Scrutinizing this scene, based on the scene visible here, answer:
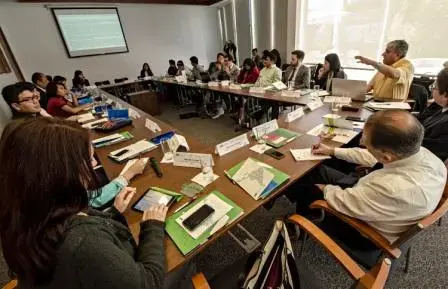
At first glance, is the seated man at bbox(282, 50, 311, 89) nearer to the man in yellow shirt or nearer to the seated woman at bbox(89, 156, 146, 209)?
the man in yellow shirt

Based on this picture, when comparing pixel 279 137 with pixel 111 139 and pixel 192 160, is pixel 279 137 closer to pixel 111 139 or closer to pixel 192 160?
pixel 192 160

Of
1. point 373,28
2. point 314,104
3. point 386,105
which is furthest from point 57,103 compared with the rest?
point 373,28

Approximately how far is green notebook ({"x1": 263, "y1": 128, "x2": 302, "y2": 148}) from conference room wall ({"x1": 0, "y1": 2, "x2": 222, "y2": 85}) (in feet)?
25.4

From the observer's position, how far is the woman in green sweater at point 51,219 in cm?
55

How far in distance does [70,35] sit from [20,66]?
66.5 inches

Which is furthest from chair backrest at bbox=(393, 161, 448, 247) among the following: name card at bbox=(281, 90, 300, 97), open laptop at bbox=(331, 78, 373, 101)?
name card at bbox=(281, 90, 300, 97)

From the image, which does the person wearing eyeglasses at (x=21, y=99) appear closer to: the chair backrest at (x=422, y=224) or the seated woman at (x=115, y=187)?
the seated woman at (x=115, y=187)

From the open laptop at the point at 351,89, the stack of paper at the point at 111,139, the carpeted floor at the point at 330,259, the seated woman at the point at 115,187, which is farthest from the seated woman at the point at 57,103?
the open laptop at the point at 351,89

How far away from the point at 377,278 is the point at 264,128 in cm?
128

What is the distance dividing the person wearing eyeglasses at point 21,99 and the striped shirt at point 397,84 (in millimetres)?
3623

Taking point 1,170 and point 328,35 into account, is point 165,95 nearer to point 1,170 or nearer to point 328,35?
point 328,35

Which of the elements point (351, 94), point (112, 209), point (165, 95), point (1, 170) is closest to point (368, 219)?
point (112, 209)

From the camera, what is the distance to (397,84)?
2.36 meters

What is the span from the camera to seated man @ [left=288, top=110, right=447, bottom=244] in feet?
3.01
